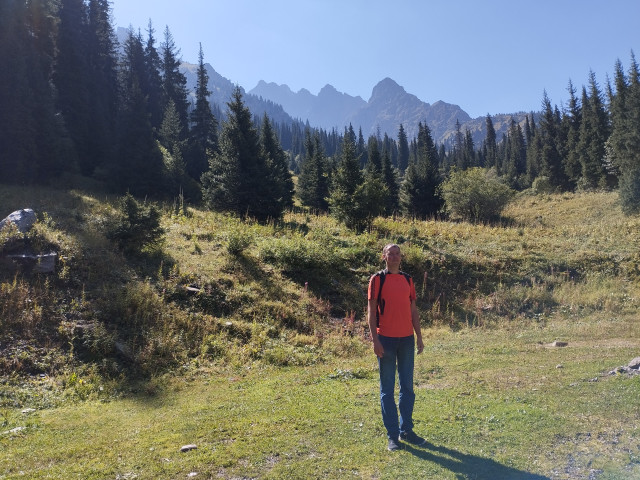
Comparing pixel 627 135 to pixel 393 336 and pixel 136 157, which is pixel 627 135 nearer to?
pixel 136 157

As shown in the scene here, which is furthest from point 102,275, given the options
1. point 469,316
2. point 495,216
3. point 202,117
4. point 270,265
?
point 495,216

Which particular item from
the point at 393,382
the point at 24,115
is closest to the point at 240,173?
the point at 24,115

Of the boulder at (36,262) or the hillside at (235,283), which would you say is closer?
the hillside at (235,283)

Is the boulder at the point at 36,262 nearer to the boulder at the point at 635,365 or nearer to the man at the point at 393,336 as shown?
the man at the point at 393,336

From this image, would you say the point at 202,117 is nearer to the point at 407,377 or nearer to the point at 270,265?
the point at 270,265

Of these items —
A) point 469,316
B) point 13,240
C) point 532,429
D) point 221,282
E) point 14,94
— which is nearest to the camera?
point 532,429

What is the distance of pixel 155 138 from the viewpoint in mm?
35906

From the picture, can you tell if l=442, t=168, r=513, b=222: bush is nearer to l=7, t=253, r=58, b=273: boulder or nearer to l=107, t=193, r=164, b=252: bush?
l=107, t=193, r=164, b=252: bush

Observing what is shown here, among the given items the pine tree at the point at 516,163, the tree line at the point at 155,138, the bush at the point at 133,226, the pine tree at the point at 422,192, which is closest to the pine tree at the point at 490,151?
the pine tree at the point at 516,163

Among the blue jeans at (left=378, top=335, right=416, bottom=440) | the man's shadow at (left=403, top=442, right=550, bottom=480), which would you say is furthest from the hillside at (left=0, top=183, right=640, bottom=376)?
the man's shadow at (left=403, top=442, right=550, bottom=480)

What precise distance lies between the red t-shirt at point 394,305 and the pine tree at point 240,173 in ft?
58.7

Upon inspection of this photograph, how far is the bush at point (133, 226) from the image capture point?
40.1 ft

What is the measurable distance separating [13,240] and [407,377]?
11168mm

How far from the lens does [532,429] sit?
4.74 metres
